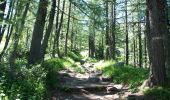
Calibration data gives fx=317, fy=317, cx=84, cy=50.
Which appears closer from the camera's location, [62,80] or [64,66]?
[62,80]

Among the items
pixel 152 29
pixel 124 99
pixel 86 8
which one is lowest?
pixel 124 99

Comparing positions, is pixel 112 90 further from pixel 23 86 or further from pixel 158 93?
pixel 23 86

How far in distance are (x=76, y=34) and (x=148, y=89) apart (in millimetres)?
49728

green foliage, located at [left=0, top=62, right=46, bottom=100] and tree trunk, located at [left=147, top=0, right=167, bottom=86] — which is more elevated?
→ tree trunk, located at [left=147, top=0, right=167, bottom=86]

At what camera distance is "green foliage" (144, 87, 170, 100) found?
1030 centimetres

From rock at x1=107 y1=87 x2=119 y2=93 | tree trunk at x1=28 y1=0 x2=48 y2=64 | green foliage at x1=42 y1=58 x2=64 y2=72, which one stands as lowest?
rock at x1=107 y1=87 x2=119 y2=93

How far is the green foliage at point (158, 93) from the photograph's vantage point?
10295 millimetres

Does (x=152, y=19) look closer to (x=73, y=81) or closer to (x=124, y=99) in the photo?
(x=124, y=99)

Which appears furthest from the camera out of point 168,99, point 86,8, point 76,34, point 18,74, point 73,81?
point 76,34

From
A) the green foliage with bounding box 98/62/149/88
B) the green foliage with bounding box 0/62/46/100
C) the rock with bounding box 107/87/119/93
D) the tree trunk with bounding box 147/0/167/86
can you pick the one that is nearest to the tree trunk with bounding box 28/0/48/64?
the green foliage with bounding box 98/62/149/88

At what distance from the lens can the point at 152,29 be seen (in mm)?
11398

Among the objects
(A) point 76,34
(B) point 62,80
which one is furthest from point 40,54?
(A) point 76,34

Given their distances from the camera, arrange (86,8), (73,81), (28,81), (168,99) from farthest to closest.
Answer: (73,81) < (86,8) < (28,81) < (168,99)

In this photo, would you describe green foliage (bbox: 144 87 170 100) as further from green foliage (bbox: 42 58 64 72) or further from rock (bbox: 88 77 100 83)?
green foliage (bbox: 42 58 64 72)
